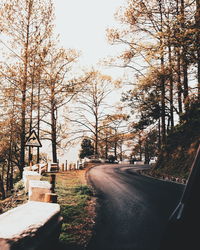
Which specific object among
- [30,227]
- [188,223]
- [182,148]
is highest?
[182,148]

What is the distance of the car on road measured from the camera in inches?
55.3

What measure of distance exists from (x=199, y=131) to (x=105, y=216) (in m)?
11.8

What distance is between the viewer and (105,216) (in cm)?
672

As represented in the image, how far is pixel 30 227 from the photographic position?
10.7 ft

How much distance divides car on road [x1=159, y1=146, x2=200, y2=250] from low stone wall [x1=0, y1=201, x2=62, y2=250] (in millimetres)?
2058

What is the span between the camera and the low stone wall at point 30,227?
2.80 m

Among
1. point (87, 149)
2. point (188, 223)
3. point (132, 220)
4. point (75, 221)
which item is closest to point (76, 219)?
point (75, 221)

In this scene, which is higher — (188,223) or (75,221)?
(188,223)

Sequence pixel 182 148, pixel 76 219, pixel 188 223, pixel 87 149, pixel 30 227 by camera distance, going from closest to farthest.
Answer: pixel 188 223 < pixel 30 227 < pixel 76 219 < pixel 182 148 < pixel 87 149

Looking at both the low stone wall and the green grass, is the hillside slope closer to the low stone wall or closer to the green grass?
the green grass

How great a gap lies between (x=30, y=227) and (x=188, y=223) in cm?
261

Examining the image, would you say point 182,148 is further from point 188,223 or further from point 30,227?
point 188,223

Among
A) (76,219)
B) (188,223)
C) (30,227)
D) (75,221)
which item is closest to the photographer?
(188,223)

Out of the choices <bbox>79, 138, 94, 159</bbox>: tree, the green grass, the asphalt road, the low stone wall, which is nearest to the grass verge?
the green grass
